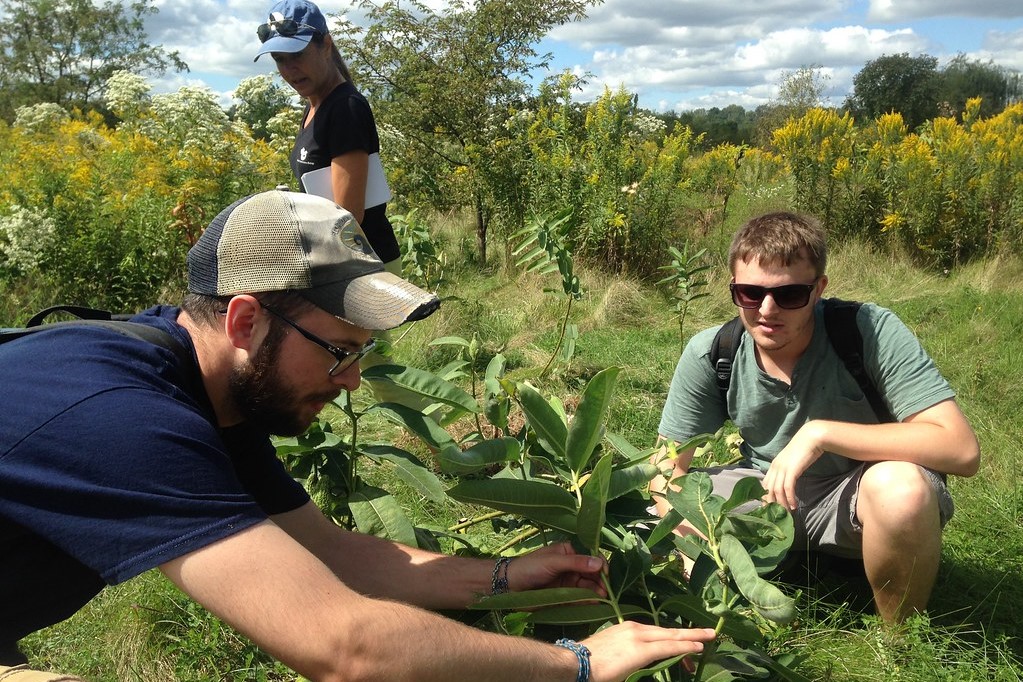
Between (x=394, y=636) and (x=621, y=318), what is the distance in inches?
215

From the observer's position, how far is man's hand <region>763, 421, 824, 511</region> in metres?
2.29

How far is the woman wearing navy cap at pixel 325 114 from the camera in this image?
338 cm

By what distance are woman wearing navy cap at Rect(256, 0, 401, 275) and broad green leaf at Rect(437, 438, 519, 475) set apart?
1.95m

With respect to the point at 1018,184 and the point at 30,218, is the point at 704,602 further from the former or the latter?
the point at 1018,184

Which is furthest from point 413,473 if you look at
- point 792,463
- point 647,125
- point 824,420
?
point 647,125

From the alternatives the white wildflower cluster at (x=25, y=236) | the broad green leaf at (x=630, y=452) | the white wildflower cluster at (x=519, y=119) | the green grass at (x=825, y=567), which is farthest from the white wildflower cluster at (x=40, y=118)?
the broad green leaf at (x=630, y=452)

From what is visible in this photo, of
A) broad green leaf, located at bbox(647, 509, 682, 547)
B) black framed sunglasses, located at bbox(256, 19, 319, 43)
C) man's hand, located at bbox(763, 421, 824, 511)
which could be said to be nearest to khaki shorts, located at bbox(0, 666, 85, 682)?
broad green leaf, located at bbox(647, 509, 682, 547)

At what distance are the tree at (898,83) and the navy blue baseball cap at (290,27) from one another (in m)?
34.0

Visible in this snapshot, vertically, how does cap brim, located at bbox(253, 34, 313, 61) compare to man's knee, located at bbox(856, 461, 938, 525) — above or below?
above

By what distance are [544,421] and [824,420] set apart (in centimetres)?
116

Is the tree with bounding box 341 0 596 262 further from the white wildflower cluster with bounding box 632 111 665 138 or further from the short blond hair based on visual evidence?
the short blond hair

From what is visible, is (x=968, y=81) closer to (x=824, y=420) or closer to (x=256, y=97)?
(x=256, y=97)

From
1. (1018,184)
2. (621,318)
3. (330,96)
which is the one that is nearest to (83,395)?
(330,96)

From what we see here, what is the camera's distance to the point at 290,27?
133 inches
